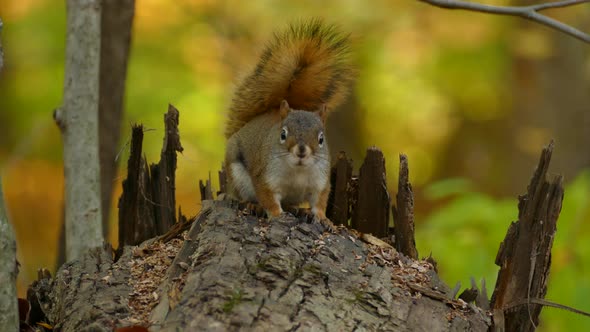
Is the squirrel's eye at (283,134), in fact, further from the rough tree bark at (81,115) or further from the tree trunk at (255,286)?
the rough tree bark at (81,115)

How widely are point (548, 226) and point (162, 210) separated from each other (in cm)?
142

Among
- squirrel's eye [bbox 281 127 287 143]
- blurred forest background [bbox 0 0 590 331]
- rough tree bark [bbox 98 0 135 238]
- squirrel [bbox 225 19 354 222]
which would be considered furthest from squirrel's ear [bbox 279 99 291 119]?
blurred forest background [bbox 0 0 590 331]

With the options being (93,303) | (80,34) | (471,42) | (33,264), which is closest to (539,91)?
(471,42)

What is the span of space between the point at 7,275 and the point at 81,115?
106 centimetres

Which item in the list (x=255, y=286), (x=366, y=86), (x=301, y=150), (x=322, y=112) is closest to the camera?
(x=255, y=286)

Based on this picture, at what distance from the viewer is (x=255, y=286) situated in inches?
87.6

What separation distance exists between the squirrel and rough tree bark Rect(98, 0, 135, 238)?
63 centimetres

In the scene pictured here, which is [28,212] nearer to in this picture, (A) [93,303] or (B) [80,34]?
(B) [80,34]

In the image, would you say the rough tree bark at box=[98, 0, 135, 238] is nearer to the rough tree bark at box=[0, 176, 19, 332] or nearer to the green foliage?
the green foliage

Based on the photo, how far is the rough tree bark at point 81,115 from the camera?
317cm

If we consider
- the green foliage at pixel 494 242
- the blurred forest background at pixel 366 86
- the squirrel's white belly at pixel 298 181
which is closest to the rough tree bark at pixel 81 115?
the squirrel's white belly at pixel 298 181

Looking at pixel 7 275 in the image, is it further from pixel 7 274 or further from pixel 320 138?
pixel 320 138

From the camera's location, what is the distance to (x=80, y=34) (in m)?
3.18

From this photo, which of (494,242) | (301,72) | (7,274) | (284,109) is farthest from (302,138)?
(494,242)
